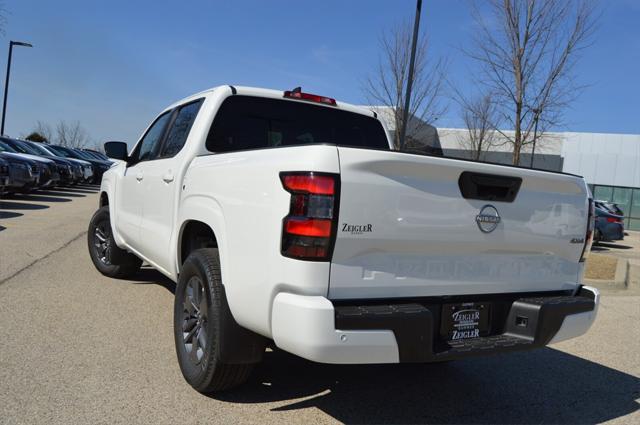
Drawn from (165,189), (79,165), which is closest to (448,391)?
(165,189)

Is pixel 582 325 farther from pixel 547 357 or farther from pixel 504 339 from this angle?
pixel 547 357

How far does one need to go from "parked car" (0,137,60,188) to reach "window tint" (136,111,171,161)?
10.8m

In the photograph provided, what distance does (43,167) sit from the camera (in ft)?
50.8

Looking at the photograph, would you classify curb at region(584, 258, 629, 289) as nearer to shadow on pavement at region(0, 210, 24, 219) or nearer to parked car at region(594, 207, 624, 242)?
parked car at region(594, 207, 624, 242)

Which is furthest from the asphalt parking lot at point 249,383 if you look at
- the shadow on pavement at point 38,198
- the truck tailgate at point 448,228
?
the shadow on pavement at point 38,198

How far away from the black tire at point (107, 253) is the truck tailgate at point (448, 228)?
425 cm

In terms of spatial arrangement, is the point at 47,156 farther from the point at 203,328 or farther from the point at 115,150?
the point at 203,328

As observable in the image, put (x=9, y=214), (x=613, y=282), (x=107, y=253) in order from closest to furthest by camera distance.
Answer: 1. (x=107, y=253)
2. (x=613, y=282)
3. (x=9, y=214)

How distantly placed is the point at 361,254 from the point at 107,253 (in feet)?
15.2

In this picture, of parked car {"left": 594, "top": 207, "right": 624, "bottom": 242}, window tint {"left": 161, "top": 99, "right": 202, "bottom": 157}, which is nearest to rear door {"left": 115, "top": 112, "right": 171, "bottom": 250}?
window tint {"left": 161, "top": 99, "right": 202, "bottom": 157}

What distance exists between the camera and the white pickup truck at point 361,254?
2.62 meters

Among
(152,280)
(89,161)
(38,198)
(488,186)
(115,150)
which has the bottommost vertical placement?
(152,280)

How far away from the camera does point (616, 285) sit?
904cm

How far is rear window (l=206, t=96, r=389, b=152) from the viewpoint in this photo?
13.8 feet
